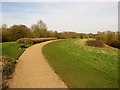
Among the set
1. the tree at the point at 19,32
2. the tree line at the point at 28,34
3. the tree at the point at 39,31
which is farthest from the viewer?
the tree at the point at 39,31

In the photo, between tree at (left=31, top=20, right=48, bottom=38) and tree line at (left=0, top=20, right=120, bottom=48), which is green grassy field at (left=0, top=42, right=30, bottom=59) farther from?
tree at (left=31, top=20, right=48, bottom=38)

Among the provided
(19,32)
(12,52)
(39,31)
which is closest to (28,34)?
(19,32)

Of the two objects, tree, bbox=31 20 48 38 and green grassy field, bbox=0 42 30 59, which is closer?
green grassy field, bbox=0 42 30 59

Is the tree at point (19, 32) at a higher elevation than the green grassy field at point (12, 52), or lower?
higher

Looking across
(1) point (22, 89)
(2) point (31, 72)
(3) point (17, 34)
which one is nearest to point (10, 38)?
(3) point (17, 34)

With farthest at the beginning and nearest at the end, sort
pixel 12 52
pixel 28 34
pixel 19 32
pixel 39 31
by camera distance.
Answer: pixel 39 31, pixel 28 34, pixel 19 32, pixel 12 52

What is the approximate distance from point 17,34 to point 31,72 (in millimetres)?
48875

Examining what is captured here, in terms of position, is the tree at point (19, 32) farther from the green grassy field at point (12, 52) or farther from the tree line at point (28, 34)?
the green grassy field at point (12, 52)

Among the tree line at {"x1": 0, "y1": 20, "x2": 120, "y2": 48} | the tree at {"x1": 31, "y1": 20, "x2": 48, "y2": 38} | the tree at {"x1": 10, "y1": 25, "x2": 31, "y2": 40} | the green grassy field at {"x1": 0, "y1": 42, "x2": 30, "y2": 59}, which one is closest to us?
the green grassy field at {"x1": 0, "y1": 42, "x2": 30, "y2": 59}

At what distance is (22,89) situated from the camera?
950 cm

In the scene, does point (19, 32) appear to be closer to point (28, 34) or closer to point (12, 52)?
point (28, 34)

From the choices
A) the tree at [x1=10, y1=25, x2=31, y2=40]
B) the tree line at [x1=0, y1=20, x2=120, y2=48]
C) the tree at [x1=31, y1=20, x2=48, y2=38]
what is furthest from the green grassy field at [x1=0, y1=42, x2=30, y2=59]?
the tree at [x1=31, y1=20, x2=48, y2=38]

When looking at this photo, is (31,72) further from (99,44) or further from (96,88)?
(99,44)

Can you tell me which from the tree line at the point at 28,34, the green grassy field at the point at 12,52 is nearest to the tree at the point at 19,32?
the tree line at the point at 28,34
